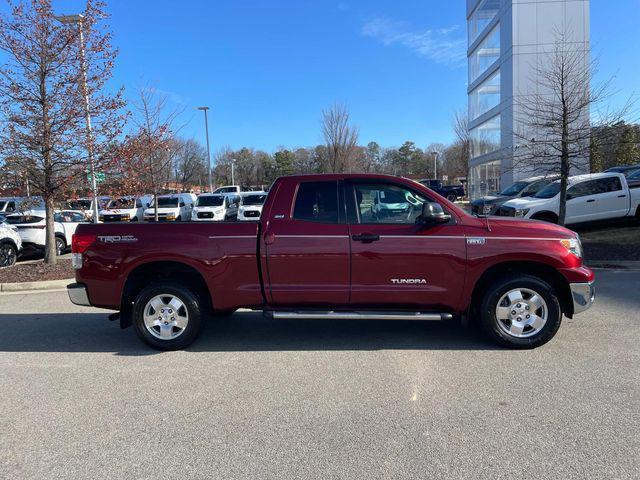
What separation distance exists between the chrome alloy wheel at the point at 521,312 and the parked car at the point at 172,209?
65.7ft

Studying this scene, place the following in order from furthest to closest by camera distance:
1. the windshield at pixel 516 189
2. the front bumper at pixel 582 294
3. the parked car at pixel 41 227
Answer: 1. the windshield at pixel 516 189
2. the parked car at pixel 41 227
3. the front bumper at pixel 582 294

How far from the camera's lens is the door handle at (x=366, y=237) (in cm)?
494

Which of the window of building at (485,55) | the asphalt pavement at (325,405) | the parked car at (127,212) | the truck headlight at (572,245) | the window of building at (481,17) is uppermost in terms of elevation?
the window of building at (481,17)

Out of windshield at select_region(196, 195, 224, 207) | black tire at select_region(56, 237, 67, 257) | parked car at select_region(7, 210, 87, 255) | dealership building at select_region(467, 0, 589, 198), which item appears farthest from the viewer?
dealership building at select_region(467, 0, 589, 198)

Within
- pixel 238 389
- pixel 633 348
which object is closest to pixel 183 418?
pixel 238 389

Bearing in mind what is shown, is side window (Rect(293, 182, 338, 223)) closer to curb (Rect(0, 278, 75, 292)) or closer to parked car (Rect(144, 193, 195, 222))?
curb (Rect(0, 278, 75, 292))

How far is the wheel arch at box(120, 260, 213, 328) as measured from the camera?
5.33 metres

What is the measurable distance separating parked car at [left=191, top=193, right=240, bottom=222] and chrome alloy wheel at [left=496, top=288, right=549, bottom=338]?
18.6 meters

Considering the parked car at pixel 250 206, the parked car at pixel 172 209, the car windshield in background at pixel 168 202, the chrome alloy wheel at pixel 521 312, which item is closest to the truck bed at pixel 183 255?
the chrome alloy wheel at pixel 521 312

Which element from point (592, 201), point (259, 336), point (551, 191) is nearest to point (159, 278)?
point (259, 336)

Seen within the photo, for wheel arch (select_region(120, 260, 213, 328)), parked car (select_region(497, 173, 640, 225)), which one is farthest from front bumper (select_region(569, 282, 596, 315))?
parked car (select_region(497, 173, 640, 225))

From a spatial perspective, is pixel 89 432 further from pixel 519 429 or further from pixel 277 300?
pixel 519 429

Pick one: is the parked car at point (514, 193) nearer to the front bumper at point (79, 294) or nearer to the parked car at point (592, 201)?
the parked car at point (592, 201)

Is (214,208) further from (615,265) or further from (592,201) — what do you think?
(615,265)
